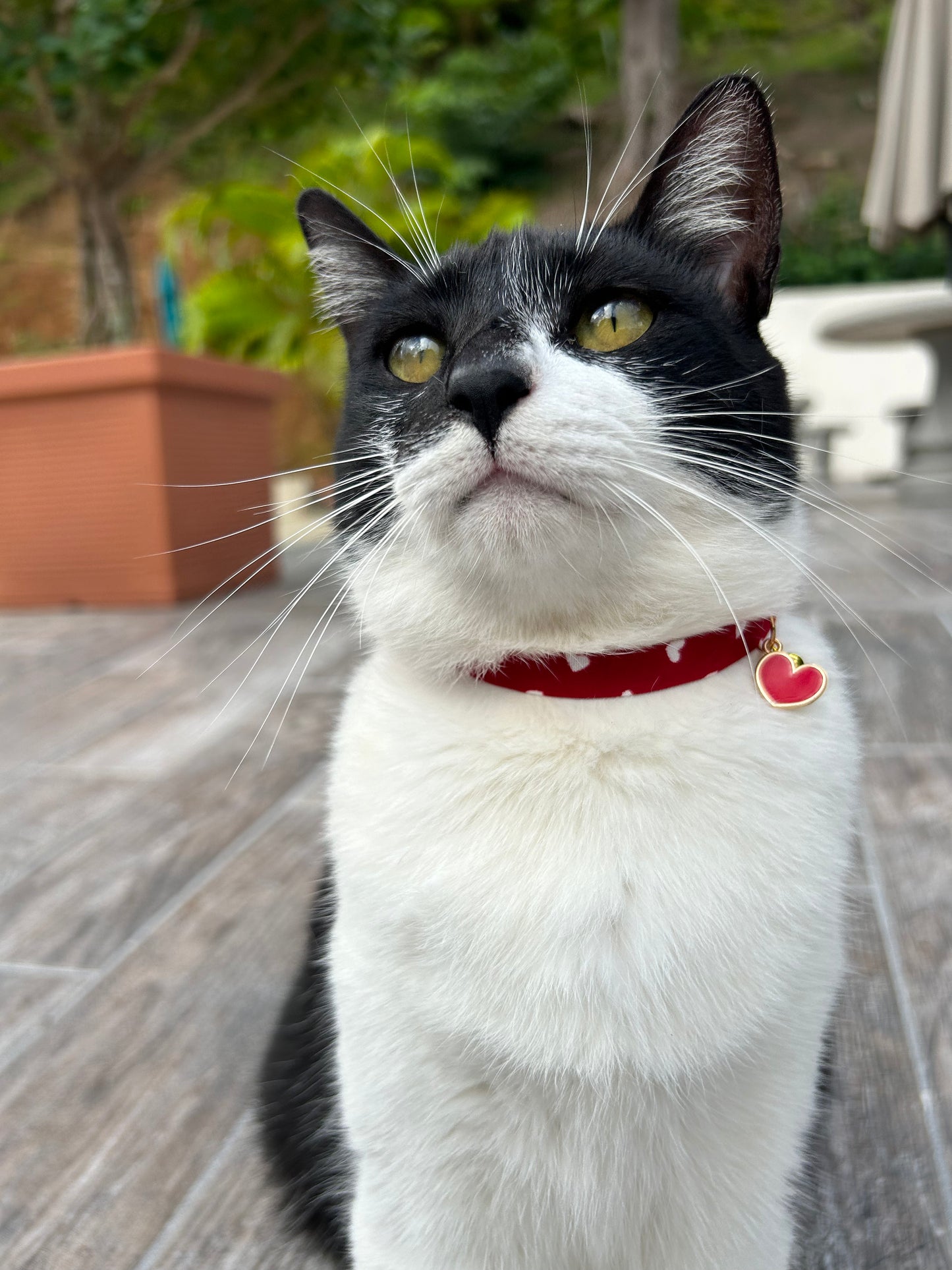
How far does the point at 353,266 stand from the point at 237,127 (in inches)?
130

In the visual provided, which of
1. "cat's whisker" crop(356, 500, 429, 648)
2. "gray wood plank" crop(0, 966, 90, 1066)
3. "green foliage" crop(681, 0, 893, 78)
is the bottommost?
"gray wood plank" crop(0, 966, 90, 1066)

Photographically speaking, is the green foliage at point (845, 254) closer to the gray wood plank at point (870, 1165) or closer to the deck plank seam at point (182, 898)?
the deck plank seam at point (182, 898)

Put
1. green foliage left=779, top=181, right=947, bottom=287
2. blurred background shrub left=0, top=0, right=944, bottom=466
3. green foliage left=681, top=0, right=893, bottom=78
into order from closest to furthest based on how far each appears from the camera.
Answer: blurred background shrub left=0, top=0, right=944, bottom=466, green foliage left=779, top=181, right=947, bottom=287, green foliage left=681, top=0, right=893, bottom=78

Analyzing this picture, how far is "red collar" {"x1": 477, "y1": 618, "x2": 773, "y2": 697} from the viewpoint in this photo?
0.69 m

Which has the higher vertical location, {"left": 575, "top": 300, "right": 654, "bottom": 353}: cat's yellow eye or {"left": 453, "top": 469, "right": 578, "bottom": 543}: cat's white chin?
{"left": 575, "top": 300, "right": 654, "bottom": 353}: cat's yellow eye

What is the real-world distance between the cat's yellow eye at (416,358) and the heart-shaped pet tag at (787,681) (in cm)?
35

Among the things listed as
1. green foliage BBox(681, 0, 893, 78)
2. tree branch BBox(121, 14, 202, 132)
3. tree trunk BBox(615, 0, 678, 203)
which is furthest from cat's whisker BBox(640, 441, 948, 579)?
green foliage BBox(681, 0, 893, 78)

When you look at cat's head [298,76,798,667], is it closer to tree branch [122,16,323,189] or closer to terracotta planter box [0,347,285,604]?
terracotta planter box [0,347,285,604]

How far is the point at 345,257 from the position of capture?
931 mm

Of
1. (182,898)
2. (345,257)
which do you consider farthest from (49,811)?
(345,257)

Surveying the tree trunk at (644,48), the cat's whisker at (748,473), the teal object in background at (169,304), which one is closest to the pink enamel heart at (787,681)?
the cat's whisker at (748,473)

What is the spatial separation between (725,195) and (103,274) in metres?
3.16

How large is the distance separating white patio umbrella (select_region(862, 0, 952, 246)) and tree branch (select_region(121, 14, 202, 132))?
8.96ft

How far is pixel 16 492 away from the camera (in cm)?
307
